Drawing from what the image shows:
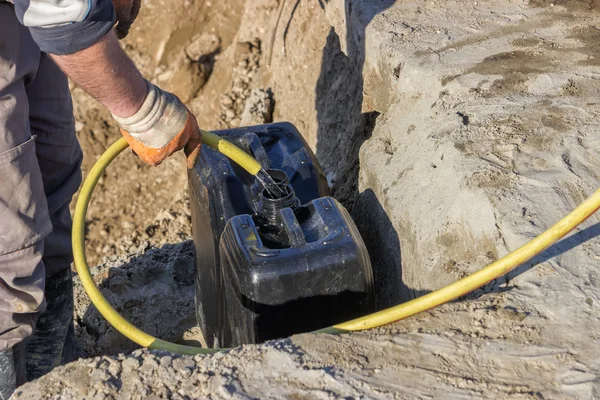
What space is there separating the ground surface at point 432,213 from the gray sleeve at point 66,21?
0.79m

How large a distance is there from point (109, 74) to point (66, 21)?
7.3 inches

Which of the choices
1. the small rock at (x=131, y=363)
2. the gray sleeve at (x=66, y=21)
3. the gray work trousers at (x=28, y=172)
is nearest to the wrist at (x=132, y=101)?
the gray sleeve at (x=66, y=21)

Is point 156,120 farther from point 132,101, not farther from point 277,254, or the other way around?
point 277,254

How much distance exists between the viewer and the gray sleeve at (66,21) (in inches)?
70.3

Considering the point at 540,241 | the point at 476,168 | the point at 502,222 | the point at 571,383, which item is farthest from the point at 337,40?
the point at 571,383

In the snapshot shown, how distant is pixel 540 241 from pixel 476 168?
52 cm

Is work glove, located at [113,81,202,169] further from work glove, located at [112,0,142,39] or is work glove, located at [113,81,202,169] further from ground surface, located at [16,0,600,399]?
ground surface, located at [16,0,600,399]

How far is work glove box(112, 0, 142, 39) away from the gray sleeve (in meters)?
0.47

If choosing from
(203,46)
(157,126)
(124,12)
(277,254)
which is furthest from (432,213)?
(203,46)

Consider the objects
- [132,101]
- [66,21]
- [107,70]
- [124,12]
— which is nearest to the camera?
[66,21]

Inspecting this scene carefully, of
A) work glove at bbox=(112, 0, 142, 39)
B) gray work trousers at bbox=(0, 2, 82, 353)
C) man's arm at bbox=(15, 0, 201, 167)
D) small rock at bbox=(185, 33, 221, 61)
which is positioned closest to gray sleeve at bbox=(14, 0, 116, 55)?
man's arm at bbox=(15, 0, 201, 167)

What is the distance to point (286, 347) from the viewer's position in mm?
1858

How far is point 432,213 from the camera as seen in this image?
232 centimetres

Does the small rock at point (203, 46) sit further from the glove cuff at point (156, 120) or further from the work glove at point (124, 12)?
the glove cuff at point (156, 120)
